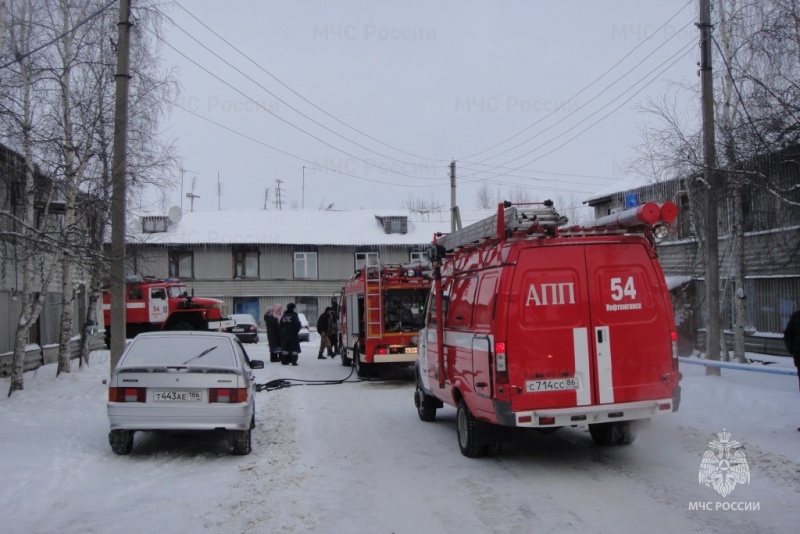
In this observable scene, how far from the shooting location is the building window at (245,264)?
152ft

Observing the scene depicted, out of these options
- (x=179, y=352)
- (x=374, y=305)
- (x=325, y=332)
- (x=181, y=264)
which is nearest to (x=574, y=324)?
(x=179, y=352)

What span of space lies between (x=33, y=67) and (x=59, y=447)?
8.21 metres

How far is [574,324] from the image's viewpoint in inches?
295

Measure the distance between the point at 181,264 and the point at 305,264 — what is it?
303 inches

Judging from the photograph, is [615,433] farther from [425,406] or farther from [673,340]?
[425,406]

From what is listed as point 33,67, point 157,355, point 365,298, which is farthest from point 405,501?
point 33,67

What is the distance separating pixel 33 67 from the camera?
14055 millimetres

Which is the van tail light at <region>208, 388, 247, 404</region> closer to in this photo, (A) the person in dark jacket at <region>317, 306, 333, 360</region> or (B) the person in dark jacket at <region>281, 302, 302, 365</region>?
(B) the person in dark jacket at <region>281, 302, 302, 365</region>

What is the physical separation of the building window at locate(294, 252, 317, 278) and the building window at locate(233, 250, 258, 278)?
8.49ft

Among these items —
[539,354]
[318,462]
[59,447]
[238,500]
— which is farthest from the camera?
[59,447]

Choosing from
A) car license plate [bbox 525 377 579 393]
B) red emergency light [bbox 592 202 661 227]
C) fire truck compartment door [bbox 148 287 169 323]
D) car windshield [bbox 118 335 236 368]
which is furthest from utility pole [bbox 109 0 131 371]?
fire truck compartment door [bbox 148 287 169 323]

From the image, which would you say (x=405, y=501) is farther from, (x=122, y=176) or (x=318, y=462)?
(x=122, y=176)

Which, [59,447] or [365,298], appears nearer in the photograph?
[59,447]

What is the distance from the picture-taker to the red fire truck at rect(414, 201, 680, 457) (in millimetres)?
7379
